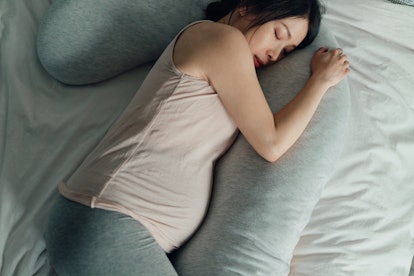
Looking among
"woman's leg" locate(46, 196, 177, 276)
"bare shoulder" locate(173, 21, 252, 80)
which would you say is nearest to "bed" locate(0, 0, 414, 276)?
"woman's leg" locate(46, 196, 177, 276)

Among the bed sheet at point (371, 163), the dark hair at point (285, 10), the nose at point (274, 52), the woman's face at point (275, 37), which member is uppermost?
the dark hair at point (285, 10)

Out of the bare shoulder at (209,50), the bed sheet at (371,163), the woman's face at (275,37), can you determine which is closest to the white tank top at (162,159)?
the bare shoulder at (209,50)

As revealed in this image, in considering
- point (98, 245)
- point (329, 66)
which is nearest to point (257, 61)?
point (329, 66)

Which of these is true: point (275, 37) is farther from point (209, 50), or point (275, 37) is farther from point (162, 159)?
point (162, 159)

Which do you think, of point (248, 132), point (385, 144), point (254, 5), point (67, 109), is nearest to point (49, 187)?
point (67, 109)

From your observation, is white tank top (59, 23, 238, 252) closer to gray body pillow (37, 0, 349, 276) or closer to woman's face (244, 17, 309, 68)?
gray body pillow (37, 0, 349, 276)

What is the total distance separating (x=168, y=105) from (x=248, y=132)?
19 centimetres

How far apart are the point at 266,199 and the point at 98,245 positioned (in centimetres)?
38

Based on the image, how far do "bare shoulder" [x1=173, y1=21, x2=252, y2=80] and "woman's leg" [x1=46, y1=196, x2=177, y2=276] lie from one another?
34 centimetres

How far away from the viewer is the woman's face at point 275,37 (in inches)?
39.1

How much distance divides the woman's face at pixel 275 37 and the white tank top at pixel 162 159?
0.60 ft

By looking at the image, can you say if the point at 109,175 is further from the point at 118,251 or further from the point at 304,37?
the point at 304,37

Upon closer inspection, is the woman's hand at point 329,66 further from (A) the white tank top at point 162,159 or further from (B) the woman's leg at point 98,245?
(B) the woman's leg at point 98,245

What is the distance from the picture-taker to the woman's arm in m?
0.88
